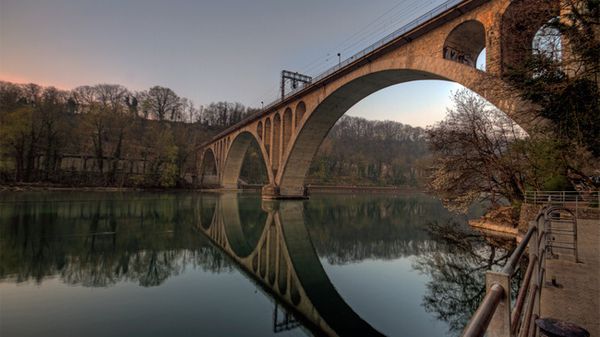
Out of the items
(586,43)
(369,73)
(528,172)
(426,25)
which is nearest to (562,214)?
(528,172)

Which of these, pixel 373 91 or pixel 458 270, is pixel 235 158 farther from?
pixel 458 270

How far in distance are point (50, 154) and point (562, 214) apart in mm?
52115

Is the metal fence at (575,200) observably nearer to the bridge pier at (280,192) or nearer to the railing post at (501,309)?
the railing post at (501,309)

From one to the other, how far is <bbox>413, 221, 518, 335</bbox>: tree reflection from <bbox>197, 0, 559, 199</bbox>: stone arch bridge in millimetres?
4063

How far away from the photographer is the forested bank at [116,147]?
1585 inches

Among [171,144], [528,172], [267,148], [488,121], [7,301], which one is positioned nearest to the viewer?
[7,301]

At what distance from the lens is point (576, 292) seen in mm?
4230

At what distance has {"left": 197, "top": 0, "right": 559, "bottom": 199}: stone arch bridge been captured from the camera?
945cm

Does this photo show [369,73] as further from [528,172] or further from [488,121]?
[528,172]

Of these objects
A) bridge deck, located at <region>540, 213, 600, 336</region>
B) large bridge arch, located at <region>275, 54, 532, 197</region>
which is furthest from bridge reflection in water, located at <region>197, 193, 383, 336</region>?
large bridge arch, located at <region>275, 54, 532, 197</region>

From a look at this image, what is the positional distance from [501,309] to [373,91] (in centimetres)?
2481

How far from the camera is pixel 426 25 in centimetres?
1603

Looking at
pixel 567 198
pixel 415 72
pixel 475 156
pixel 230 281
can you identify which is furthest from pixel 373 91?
pixel 230 281

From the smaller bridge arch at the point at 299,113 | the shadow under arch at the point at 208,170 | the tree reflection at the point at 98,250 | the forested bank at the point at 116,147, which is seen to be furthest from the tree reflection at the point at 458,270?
the shadow under arch at the point at 208,170
